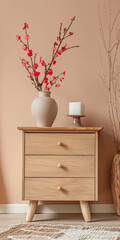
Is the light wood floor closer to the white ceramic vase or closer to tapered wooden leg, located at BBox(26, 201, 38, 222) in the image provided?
tapered wooden leg, located at BBox(26, 201, 38, 222)

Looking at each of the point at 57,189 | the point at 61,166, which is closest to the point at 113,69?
the point at 61,166

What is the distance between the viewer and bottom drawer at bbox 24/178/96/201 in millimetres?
2229

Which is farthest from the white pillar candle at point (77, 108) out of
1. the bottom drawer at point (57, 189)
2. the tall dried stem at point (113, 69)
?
the bottom drawer at point (57, 189)

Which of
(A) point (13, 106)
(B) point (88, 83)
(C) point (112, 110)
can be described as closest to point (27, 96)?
(A) point (13, 106)

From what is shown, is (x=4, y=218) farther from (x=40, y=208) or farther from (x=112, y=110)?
(x=112, y=110)

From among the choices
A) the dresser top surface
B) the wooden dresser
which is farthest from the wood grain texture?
the dresser top surface

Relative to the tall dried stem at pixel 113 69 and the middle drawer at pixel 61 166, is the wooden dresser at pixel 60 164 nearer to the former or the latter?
the middle drawer at pixel 61 166

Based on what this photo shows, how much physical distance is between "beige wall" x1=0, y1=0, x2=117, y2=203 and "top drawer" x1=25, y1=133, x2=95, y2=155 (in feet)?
1.25

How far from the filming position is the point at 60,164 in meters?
2.23

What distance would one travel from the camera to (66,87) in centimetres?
265

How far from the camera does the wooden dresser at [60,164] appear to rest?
2.23 metres

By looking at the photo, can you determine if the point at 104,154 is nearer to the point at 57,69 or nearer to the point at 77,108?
the point at 77,108

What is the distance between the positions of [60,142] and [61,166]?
15 cm

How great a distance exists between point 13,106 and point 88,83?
57cm
